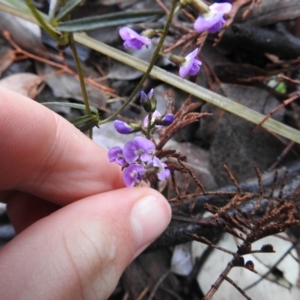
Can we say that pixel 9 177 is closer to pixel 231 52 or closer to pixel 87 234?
pixel 87 234

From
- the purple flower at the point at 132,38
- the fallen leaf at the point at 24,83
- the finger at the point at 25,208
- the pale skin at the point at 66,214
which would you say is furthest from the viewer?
the fallen leaf at the point at 24,83

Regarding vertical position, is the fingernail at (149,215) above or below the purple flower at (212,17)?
below

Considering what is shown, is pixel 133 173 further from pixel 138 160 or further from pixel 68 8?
pixel 68 8

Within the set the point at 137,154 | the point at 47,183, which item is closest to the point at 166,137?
the point at 137,154

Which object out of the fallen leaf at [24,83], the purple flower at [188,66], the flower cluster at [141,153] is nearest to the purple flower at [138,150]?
the flower cluster at [141,153]

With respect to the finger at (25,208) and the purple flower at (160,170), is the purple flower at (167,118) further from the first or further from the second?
the finger at (25,208)

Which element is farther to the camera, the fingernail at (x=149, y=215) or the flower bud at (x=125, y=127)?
the fingernail at (x=149, y=215)
